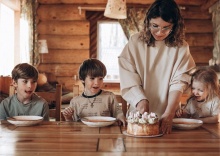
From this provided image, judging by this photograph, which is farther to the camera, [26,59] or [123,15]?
[26,59]

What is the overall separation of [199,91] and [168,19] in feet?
2.36

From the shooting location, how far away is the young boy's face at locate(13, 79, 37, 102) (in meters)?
2.46

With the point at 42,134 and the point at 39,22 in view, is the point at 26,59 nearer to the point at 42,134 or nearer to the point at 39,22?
the point at 39,22

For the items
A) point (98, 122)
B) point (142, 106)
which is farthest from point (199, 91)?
point (98, 122)

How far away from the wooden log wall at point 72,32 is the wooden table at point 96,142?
5.58m

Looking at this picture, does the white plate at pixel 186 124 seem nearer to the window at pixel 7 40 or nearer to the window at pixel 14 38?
the window at pixel 7 40

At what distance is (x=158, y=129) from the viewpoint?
5.68ft

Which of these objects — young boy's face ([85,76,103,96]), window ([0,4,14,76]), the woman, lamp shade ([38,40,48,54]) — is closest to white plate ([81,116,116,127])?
the woman

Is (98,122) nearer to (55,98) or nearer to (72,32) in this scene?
(55,98)

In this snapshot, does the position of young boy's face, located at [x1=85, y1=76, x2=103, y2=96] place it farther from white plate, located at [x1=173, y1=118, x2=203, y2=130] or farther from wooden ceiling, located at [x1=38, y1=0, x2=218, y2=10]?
wooden ceiling, located at [x1=38, y1=0, x2=218, y2=10]

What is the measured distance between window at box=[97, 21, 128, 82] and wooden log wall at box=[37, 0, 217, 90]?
20.5 inches

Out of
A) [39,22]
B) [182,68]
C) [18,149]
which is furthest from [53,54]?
[18,149]

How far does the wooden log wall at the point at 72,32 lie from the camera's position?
7328 mm

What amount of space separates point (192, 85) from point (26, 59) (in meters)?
4.63
